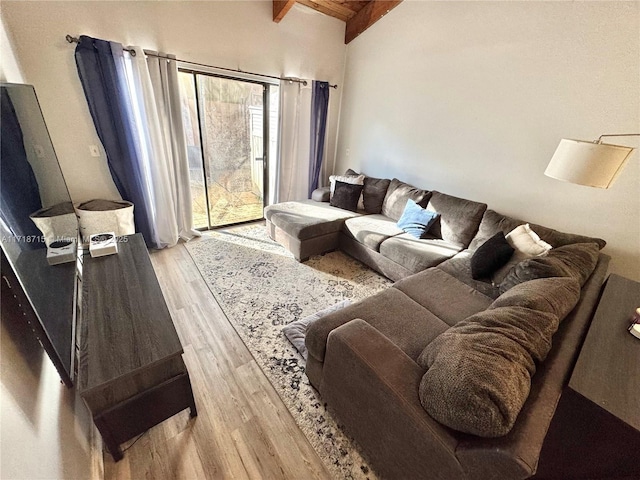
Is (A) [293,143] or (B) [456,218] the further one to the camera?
(A) [293,143]

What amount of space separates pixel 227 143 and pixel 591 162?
358cm

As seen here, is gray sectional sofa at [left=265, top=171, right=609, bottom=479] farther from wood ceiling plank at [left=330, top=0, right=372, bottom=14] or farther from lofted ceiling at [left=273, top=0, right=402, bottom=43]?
wood ceiling plank at [left=330, top=0, right=372, bottom=14]

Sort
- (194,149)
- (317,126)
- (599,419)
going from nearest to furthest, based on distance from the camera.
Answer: (599,419) → (194,149) → (317,126)

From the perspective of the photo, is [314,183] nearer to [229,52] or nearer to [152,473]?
[229,52]

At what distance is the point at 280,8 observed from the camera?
116 inches

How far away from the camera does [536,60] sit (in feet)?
7.27

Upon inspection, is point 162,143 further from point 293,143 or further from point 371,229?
point 371,229

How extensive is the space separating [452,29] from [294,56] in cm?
192

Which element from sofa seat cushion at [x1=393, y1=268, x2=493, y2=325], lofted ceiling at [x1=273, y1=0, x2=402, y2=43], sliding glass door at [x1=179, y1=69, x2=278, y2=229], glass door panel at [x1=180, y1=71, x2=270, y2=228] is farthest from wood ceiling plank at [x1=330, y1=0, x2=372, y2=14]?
sofa seat cushion at [x1=393, y1=268, x2=493, y2=325]

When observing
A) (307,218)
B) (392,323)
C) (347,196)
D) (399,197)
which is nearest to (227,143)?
(307,218)

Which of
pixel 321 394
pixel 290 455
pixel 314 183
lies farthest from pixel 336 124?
pixel 290 455

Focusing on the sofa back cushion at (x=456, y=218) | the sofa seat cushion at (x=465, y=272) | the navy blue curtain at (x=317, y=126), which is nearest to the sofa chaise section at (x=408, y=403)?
the sofa seat cushion at (x=465, y=272)

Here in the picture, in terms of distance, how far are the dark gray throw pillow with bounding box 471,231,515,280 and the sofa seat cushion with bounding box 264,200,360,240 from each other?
4.99 ft

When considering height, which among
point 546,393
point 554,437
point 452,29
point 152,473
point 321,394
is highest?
point 452,29
